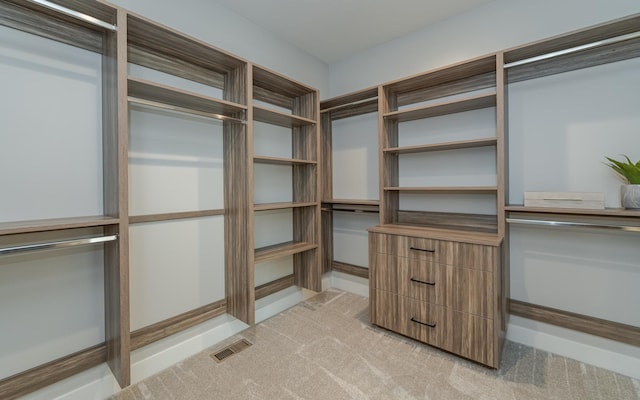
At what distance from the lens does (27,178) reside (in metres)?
1.41

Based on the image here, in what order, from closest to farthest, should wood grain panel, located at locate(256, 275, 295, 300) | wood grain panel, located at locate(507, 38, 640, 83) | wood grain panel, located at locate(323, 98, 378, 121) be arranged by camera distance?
wood grain panel, located at locate(507, 38, 640, 83) < wood grain panel, located at locate(256, 275, 295, 300) < wood grain panel, located at locate(323, 98, 378, 121)

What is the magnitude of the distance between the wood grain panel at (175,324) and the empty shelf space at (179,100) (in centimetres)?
151

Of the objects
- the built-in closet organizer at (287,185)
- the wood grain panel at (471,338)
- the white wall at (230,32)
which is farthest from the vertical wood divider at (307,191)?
the wood grain panel at (471,338)

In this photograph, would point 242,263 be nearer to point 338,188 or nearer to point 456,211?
point 338,188

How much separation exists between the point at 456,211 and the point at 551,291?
2.91 feet

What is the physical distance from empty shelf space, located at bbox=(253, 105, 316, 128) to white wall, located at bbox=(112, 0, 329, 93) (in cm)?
56

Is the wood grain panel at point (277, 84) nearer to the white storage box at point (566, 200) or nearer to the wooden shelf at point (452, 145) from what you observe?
the wooden shelf at point (452, 145)

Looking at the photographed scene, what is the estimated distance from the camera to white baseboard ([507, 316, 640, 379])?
1.74m

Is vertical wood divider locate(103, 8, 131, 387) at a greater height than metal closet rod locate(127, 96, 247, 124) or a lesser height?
lesser

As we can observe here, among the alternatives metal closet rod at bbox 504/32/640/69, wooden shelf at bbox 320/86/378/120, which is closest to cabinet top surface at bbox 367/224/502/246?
metal closet rod at bbox 504/32/640/69

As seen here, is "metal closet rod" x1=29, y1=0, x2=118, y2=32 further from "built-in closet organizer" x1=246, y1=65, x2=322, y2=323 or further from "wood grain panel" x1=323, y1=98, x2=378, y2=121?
"wood grain panel" x1=323, y1=98, x2=378, y2=121

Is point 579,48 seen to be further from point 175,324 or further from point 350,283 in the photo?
point 175,324

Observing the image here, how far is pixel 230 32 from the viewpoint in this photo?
91.0 inches

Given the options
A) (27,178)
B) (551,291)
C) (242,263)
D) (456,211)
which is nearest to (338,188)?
(456,211)
